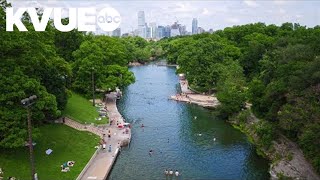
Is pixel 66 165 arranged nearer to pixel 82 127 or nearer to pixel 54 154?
pixel 54 154

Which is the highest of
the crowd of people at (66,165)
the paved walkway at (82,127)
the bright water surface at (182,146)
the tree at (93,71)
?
the tree at (93,71)

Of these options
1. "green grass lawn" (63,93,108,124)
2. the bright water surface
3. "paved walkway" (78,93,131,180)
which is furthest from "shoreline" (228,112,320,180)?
"green grass lawn" (63,93,108,124)

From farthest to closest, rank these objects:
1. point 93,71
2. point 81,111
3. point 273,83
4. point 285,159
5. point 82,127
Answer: point 93,71
point 81,111
point 82,127
point 273,83
point 285,159

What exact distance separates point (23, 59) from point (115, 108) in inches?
1220

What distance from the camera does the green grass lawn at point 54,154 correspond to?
3622 centimetres

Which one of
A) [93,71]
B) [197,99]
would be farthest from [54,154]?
[197,99]

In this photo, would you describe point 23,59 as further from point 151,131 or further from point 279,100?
point 279,100

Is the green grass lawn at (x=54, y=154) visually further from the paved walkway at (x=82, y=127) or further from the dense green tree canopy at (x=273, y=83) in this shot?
the dense green tree canopy at (x=273, y=83)

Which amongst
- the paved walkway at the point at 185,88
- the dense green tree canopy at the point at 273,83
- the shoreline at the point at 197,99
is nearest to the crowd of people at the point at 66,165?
the dense green tree canopy at the point at 273,83

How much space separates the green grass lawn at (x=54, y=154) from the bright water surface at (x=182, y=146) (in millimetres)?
3878

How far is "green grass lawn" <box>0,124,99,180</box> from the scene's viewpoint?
119 ft

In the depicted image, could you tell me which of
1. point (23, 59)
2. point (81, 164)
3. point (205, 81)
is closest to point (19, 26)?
point (23, 59)

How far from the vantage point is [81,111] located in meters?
58.6

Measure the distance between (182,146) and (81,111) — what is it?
57.9 ft
